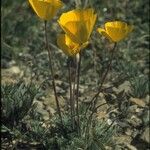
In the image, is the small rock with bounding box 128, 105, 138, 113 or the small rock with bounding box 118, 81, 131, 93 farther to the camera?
the small rock with bounding box 118, 81, 131, 93

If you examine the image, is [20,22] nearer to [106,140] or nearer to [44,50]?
[44,50]

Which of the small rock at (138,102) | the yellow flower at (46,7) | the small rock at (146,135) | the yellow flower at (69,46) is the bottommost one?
the small rock at (146,135)

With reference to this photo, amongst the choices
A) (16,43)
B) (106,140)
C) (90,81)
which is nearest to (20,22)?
(16,43)

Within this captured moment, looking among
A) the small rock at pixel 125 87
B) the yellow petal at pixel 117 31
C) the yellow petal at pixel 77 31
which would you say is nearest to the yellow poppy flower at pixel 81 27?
the yellow petal at pixel 77 31

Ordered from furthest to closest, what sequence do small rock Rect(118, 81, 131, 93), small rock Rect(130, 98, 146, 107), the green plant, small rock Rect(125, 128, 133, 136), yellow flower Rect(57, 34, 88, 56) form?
small rock Rect(118, 81, 131, 93) → small rock Rect(130, 98, 146, 107) → small rock Rect(125, 128, 133, 136) → the green plant → yellow flower Rect(57, 34, 88, 56)

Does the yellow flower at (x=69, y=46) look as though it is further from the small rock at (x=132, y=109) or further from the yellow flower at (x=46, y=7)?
the small rock at (x=132, y=109)

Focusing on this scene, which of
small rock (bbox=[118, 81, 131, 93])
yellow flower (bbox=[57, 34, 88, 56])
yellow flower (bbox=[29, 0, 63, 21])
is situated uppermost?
yellow flower (bbox=[29, 0, 63, 21])

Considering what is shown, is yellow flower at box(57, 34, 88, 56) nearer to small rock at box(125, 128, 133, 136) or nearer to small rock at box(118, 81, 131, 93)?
small rock at box(125, 128, 133, 136)

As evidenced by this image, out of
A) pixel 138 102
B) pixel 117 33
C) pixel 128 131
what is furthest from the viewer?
pixel 138 102

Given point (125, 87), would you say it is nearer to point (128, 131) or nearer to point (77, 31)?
point (128, 131)

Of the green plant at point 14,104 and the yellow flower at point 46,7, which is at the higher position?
the yellow flower at point 46,7

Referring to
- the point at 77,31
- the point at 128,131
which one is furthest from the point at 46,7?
the point at 128,131

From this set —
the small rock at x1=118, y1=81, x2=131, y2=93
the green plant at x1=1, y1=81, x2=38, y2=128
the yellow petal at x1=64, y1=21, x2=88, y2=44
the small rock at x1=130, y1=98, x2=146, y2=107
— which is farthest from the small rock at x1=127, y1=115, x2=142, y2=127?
the yellow petal at x1=64, y1=21, x2=88, y2=44
